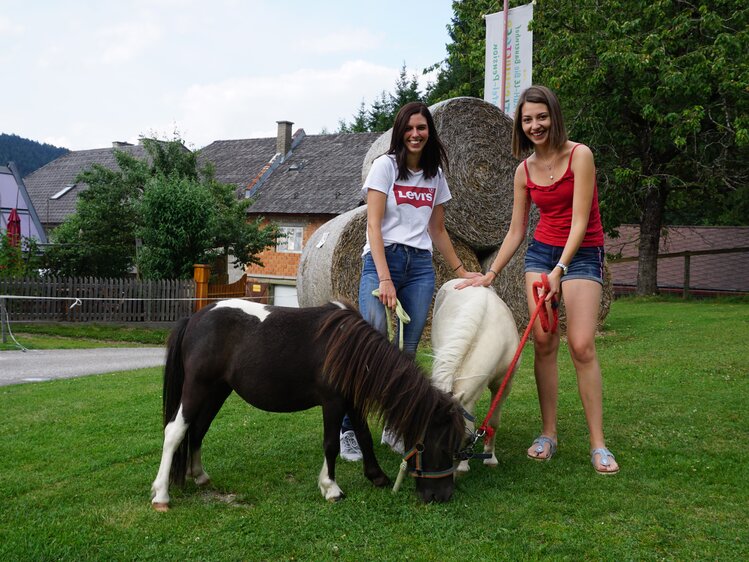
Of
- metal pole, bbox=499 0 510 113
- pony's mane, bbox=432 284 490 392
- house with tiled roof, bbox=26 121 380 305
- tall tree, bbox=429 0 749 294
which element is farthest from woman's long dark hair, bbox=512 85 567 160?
house with tiled roof, bbox=26 121 380 305

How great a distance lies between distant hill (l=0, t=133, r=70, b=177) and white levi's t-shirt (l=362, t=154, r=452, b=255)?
40292 mm

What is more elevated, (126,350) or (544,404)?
(544,404)

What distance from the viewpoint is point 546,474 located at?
3.41 meters

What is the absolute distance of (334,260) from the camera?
289 inches

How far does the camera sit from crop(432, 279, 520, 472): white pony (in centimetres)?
315

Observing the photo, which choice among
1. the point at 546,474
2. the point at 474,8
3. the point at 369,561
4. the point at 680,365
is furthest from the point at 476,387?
the point at 474,8

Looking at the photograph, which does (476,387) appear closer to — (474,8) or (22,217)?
(474,8)

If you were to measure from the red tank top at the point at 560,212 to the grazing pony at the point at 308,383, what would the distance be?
117 cm

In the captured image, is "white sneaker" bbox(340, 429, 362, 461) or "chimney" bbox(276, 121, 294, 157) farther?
"chimney" bbox(276, 121, 294, 157)

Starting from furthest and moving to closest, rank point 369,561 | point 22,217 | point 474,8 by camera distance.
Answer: point 22,217
point 474,8
point 369,561

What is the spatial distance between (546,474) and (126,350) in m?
8.45

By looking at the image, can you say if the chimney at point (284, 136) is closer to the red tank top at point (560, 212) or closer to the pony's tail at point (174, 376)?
the red tank top at point (560, 212)

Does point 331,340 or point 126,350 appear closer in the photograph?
point 331,340

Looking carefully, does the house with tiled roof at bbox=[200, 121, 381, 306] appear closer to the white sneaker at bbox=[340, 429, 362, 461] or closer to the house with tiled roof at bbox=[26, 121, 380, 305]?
the house with tiled roof at bbox=[26, 121, 380, 305]
